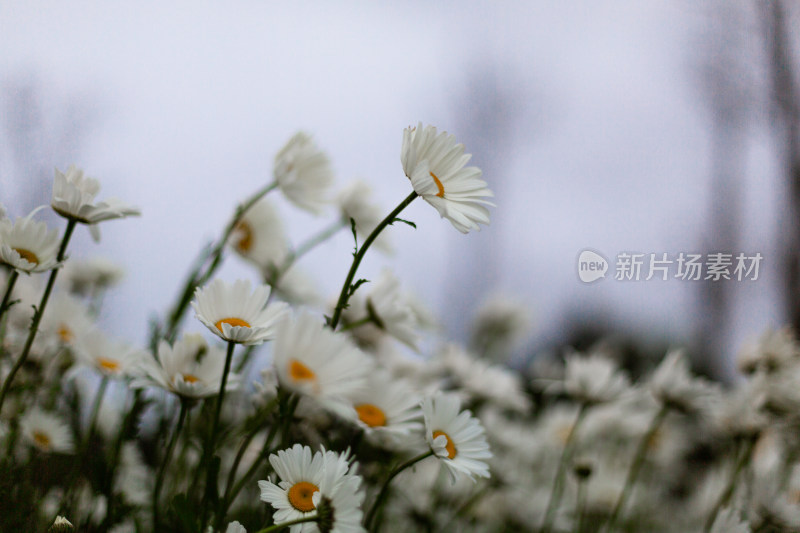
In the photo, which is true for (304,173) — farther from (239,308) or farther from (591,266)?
(591,266)

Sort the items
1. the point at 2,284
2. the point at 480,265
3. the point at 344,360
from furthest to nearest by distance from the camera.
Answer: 1. the point at 480,265
2. the point at 2,284
3. the point at 344,360

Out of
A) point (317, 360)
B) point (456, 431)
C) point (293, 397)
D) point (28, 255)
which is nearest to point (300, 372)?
point (317, 360)

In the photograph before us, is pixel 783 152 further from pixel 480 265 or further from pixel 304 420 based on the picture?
pixel 304 420

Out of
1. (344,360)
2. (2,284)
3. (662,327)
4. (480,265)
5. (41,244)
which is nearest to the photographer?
(344,360)

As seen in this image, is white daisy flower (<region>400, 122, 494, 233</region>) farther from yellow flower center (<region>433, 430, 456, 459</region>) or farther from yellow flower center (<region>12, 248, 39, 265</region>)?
yellow flower center (<region>12, 248, 39, 265</region>)

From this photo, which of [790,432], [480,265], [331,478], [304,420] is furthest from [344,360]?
[480,265]

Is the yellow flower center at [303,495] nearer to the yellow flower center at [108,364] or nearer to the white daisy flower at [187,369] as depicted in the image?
the white daisy flower at [187,369]
